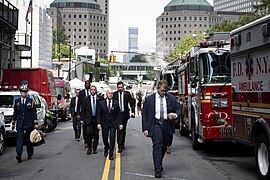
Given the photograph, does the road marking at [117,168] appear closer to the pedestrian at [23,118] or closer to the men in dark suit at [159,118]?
the men in dark suit at [159,118]

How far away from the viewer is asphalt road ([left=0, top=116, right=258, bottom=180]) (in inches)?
411

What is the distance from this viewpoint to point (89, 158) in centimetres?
1327

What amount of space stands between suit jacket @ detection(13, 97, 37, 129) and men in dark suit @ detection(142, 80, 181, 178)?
3789mm

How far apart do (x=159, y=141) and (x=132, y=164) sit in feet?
7.57

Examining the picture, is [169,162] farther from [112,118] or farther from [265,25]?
[265,25]

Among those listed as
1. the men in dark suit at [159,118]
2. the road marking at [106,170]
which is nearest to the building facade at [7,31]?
the road marking at [106,170]

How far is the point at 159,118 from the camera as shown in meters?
10.0

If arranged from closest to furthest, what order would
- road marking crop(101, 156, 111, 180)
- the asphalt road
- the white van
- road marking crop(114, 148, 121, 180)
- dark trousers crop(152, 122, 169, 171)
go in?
dark trousers crop(152, 122, 169, 171), road marking crop(101, 156, 111, 180), road marking crop(114, 148, 121, 180), the asphalt road, the white van

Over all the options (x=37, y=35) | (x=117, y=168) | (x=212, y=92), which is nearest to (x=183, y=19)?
(x=37, y=35)

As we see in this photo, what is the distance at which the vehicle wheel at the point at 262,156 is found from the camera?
29.8ft

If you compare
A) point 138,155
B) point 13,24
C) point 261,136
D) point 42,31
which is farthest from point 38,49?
point 261,136

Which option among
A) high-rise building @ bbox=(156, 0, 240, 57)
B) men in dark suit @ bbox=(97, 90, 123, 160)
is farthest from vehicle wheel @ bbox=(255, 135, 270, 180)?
high-rise building @ bbox=(156, 0, 240, 57)

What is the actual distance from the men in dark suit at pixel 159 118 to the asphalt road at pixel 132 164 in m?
0.69

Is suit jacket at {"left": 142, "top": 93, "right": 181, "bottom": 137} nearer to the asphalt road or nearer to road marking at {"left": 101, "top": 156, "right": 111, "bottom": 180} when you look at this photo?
the asphalt road
